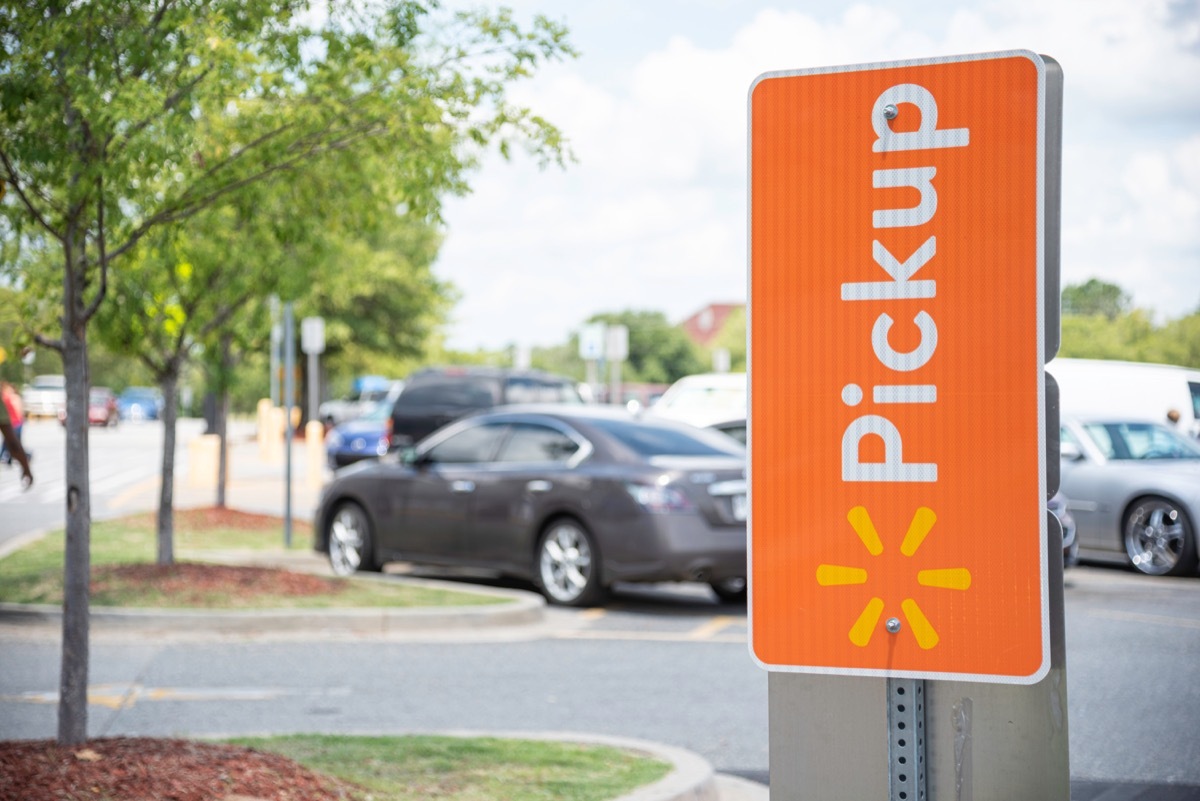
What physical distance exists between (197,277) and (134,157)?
284 inches

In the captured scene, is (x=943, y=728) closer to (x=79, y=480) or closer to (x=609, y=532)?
(x=79, y=480)

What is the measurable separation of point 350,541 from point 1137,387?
36.9ft

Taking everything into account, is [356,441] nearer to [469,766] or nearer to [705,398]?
[705,398]

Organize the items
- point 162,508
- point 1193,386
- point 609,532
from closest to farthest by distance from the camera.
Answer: point 609,532 < point 162,508 < point 1193,386

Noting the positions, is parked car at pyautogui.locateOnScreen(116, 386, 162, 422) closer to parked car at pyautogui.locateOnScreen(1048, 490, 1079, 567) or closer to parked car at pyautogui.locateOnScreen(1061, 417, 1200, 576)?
parked car at pyautogui.locateOnScreen(1061, 417, 1200, 576)

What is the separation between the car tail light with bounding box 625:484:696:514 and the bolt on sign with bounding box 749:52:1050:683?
7724 millimetres

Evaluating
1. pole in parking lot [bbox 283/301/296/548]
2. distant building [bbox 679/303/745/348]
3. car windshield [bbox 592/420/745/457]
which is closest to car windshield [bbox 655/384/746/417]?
pole in parking lot [bbox 283/301/296/548]

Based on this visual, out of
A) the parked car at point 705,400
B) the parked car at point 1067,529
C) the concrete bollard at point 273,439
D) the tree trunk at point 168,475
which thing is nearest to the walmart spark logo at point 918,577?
the parked car at point 1067,529

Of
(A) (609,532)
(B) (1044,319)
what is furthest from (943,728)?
(A) (609,532)

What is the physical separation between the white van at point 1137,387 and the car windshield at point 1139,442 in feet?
17.2

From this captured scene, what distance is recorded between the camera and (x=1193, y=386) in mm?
20047

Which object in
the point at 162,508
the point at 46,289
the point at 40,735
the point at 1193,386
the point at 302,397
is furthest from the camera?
the point at 302,397

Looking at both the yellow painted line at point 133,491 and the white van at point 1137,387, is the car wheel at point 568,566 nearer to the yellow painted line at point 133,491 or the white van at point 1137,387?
the white van at point 1137,387

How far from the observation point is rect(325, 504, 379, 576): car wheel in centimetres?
1327
